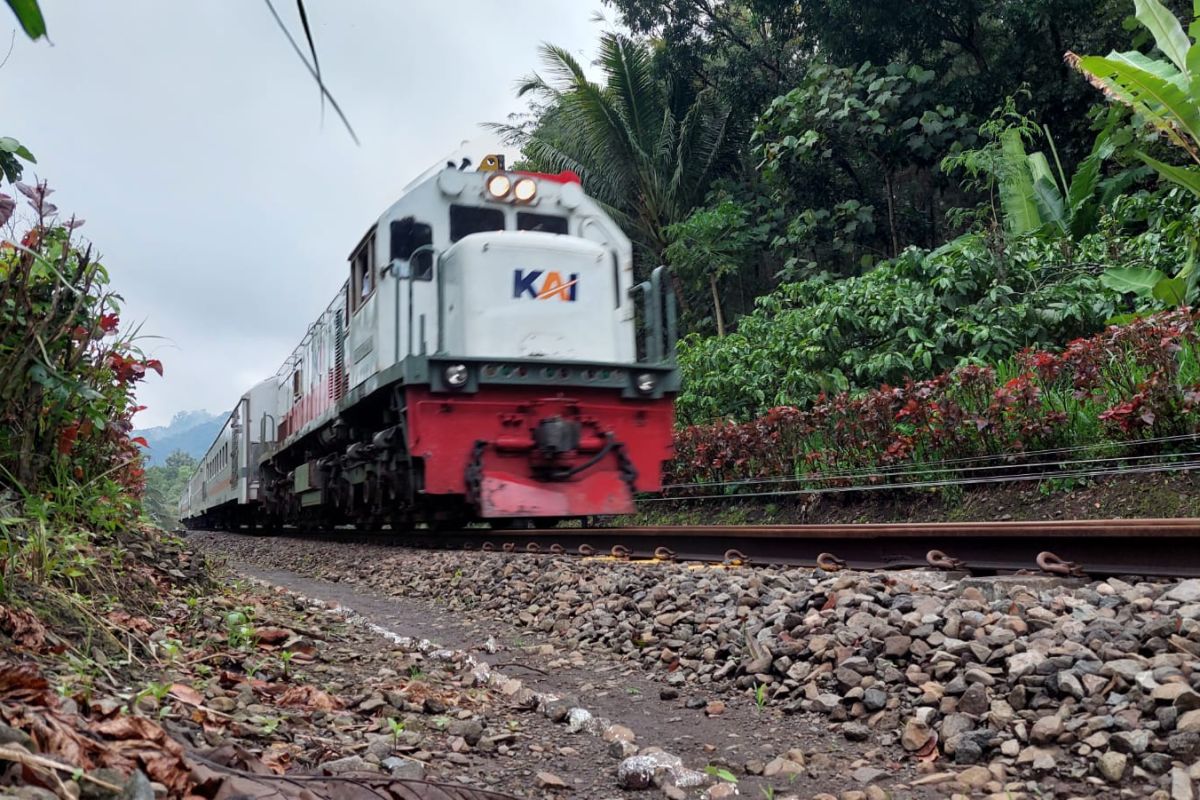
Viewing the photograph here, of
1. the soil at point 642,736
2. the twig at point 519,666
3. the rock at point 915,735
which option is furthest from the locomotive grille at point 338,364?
the rock at point 915,735

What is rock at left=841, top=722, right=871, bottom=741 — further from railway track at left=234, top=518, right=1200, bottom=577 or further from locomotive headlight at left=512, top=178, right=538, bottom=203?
locomotive headlight at left=512, top=178, right=538, bottom=203

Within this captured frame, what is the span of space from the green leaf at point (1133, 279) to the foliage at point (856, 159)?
17.5 ft

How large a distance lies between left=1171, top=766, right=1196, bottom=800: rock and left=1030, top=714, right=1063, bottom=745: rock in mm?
289

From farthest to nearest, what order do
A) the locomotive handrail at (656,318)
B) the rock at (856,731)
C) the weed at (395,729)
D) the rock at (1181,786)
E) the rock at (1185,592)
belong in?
the locomotive handrail at (656,318) < the rock at (1185,592) < the rock at (856,731) < the weed at (395,729) < the rock at (1181,786)

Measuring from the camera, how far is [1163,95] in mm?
8023

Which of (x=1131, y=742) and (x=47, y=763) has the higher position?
(x=47, y=763)

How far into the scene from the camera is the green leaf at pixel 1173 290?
7.60 meters

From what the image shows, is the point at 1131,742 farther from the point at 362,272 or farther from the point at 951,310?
the point at 951,310

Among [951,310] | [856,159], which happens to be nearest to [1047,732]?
[951,310]

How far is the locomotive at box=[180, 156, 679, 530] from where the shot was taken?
21.9ft

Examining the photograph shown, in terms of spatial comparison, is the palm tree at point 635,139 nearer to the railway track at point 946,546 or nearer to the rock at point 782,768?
the railway track at point 946,546

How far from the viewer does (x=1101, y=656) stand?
2488mm

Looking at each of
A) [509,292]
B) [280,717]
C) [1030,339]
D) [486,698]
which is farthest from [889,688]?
[1030,339]

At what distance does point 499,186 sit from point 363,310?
1761mm
